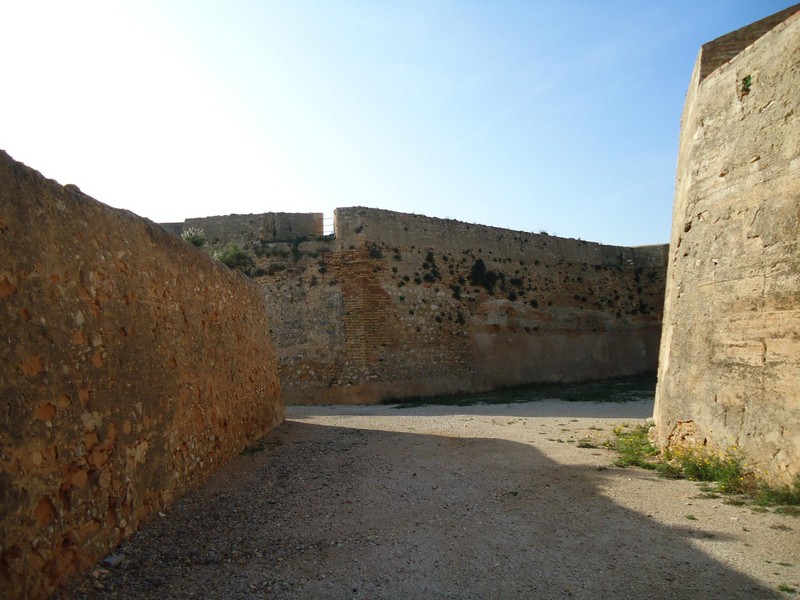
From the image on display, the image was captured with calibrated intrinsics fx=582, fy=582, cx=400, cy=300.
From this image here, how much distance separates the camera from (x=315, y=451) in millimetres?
7949

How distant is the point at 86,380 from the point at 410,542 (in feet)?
8.35

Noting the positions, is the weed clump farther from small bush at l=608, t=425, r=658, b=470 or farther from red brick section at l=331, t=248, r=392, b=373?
red brick section at l=331, t=248, r=392, b=373

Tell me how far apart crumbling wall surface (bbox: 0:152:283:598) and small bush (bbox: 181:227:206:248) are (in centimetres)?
1193

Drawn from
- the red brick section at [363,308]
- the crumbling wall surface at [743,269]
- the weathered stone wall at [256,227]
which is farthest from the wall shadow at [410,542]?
the weathered stone wall at [256,227]

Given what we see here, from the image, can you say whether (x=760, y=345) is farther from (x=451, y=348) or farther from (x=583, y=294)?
(x=583, y=294)

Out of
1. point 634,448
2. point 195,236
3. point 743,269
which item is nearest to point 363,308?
point 195,236

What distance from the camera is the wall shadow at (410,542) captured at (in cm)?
353

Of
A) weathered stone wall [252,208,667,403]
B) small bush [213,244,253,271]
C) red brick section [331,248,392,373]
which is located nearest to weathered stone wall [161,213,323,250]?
small bush [213,244,253,271]

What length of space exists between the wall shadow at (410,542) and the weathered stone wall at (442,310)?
35.2 ft

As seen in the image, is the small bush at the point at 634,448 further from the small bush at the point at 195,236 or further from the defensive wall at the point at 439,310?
the small bush at the point at 195,236

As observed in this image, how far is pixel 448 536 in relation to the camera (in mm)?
4492

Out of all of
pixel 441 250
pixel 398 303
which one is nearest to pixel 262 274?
pixel 398 303

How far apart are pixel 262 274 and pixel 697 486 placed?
14.7 meters

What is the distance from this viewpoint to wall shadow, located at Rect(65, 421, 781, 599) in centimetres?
353
